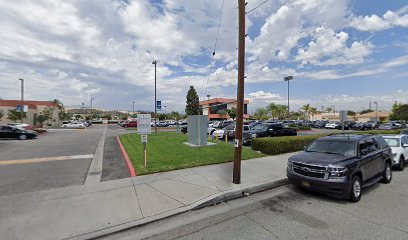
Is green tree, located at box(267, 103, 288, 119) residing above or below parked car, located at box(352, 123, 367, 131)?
above

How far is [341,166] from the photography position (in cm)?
596

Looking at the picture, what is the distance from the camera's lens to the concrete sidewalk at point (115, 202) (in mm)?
4609

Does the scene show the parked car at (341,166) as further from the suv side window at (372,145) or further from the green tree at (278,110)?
the green tree at (278,110)

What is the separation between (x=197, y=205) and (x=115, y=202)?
Answer: 210cm

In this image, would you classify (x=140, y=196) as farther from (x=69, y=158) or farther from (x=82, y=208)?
(x=69, y=158)

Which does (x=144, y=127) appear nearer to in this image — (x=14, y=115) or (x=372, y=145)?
(x=372, y=145)

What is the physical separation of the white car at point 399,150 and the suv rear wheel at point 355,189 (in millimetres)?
5309

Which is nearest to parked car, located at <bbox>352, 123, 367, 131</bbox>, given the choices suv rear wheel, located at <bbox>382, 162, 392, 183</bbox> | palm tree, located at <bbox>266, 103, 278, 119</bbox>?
suv rear wheel, located at <bbox>382, 162, 392, 183</bbox>

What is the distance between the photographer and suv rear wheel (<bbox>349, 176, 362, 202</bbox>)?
5.99 meters

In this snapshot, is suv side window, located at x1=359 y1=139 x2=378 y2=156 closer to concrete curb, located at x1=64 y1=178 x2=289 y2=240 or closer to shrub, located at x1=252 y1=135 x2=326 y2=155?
concrete curb, located at x1=64 y1=178 x2=289 y2=240

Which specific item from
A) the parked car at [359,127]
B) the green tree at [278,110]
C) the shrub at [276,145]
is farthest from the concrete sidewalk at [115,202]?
the green tree at [278,110]

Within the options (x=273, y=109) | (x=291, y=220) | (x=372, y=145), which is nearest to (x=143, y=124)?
(x=291, y=220)

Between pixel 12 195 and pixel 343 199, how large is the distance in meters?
9.25

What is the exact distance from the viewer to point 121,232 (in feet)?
15.1
